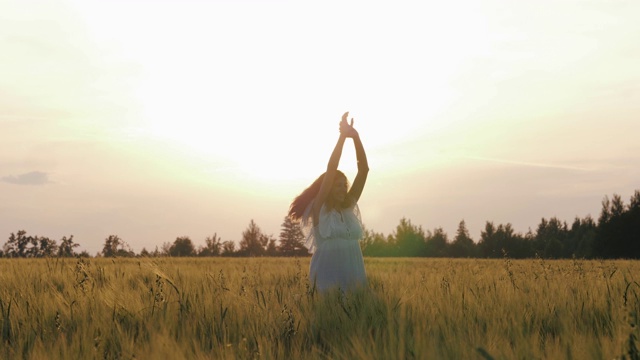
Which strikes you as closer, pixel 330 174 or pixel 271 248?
pixel 330 174

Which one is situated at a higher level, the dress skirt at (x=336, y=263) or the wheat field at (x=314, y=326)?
the dress skirt at (x=336, y=263)

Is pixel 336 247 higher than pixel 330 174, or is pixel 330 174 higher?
pixel 330 174

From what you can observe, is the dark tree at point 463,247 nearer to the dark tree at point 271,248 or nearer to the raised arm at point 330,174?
the dark tree at point 271,248

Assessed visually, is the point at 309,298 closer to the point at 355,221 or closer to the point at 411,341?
the point at 411,341

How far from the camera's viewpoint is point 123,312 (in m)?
3.69

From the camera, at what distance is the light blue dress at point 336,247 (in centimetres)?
706

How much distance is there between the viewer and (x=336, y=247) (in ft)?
23.5

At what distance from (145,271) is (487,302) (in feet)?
16.4

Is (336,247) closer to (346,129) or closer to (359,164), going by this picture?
(359,164)

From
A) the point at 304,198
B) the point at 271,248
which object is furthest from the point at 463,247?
the point at 304,198

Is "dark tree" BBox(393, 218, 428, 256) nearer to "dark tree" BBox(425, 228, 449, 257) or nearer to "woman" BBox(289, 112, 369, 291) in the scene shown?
"dark tree" BBox(425, 228, 449, 257)

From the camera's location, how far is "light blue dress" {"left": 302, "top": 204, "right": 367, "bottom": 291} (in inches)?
278

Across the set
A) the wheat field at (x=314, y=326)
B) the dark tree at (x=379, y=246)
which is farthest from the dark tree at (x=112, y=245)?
the dark tree at (x=379, y=246)

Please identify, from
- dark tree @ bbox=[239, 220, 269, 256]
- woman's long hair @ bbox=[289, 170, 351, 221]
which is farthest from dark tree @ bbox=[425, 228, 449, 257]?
woman's long hair @ bbox=[289, 170, 351, 221]
